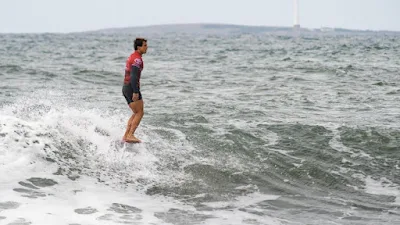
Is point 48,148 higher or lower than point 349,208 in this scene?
higher

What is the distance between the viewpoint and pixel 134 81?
408 inches

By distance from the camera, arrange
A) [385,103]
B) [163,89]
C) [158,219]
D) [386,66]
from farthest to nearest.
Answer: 1. [386,66]
2. [163,89]
3. [385,103]
4. [158,219]

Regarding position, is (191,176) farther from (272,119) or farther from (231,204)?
(272,119)

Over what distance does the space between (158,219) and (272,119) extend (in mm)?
7421

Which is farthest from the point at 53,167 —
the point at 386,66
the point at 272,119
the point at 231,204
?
the point at 386,66

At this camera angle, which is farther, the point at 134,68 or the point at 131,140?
the point at 131,140

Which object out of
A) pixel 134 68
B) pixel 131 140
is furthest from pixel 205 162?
pixel 134 68

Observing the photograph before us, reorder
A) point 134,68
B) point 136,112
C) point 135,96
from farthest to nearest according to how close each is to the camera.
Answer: point 136,112
point 135,96
point 134,68

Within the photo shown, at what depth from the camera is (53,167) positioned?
941 cm

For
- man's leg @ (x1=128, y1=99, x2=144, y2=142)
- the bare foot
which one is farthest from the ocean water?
man's leg @ (x1=128, y1=99, x2=144, y2=142)

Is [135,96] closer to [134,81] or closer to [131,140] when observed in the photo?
[134,81]

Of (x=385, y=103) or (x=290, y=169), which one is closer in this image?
(x=290, y=169)

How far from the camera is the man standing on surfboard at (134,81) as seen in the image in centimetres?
Answer: 1028

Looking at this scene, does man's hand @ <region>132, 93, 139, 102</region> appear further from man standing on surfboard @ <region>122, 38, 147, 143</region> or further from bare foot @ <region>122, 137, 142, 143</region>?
bare foot @ <region>122, 137, 142, 143</region>
